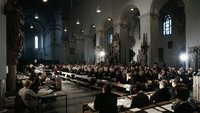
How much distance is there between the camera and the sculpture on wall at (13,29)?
938 centimetres

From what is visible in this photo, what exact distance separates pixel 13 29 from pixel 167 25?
24.7 meters

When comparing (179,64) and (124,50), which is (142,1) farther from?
(179,64)

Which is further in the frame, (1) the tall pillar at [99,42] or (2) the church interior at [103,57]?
(1) the tall pillar at [99,42]

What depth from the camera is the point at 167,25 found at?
30.1m

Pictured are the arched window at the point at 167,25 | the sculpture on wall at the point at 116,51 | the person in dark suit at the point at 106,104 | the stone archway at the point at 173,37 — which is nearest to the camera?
the person in dark suit at the point at 106,104

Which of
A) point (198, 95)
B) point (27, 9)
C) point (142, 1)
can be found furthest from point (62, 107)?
point (27, 9)

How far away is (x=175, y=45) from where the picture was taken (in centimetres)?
2903

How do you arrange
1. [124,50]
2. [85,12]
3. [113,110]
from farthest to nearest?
1. [85,12]
2. [124,50]
3. [113,110]

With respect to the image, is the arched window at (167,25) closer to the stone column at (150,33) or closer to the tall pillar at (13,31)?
the stone column at (150,33)

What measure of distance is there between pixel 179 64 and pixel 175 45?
2.61 metres

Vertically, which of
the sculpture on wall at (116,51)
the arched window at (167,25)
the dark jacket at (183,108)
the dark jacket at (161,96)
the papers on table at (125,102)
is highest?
the arched window at (167,25)

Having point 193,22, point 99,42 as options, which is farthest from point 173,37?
point 193,22

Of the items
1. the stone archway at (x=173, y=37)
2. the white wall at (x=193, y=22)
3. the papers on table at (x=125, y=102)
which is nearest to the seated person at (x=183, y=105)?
the papers on table at (x=125, y=102)

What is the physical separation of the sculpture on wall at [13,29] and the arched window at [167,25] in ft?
77.9
